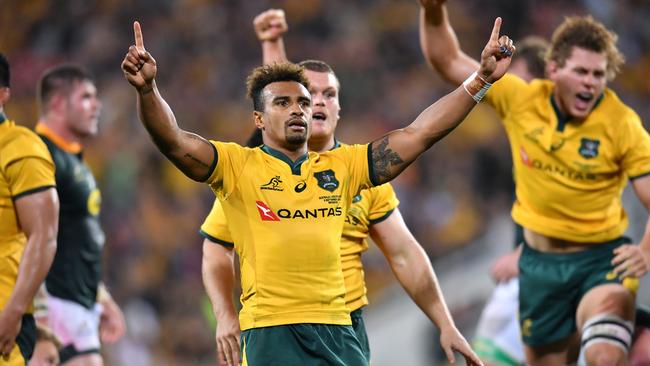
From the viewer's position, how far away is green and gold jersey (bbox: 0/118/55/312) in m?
5.00

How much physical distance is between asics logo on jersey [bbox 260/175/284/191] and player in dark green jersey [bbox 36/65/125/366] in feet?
7.58

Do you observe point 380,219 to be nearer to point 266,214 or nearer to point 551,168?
point 266,214

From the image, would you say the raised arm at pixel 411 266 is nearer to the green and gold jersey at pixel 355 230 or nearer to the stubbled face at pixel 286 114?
the green and gold jersey at pixel 355 230

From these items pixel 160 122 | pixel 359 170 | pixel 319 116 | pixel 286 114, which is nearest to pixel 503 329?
pixel 319 116

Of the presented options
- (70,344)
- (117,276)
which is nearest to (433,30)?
(70,344)

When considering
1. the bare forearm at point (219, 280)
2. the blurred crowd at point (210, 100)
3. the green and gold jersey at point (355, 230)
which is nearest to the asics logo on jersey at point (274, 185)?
the green and gold jersey at point (355, 230)

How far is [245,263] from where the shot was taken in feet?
15.0

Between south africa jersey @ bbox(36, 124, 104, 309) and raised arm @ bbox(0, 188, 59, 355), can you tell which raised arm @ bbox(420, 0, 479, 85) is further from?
raised arm @ bbox(0, 188, 59, 355)

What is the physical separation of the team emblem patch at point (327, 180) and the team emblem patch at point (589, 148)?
1974mm

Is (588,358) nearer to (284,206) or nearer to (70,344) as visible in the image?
(284,206)

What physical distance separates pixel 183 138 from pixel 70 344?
253 centimetres

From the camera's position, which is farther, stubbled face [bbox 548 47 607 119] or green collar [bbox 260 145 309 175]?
stubbled face [bbox 548 47 607 119]

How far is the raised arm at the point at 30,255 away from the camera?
4875 mm

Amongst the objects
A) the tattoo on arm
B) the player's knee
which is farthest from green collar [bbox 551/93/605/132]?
the tattoo on arm
